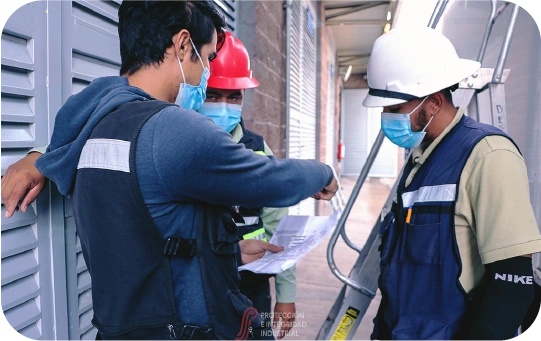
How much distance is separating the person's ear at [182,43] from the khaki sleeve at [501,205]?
99 centimetres

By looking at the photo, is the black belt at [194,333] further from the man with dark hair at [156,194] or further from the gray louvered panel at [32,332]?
the gray louvered panel at [32,332]

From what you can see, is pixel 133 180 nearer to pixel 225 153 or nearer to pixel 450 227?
pixel 225 153

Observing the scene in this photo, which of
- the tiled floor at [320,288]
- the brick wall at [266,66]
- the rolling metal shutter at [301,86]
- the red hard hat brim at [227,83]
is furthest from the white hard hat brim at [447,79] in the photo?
the rolling metal shutter at [301,86]

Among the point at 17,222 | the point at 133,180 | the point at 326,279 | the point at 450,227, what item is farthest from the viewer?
the point at 326,279

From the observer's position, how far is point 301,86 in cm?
531

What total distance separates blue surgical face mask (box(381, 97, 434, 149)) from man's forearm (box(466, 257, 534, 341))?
60 centimetres

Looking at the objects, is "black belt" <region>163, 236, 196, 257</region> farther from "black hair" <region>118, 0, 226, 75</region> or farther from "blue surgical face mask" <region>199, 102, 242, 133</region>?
"blue surgical face mask" <region>199, 102, 242, 133</region>

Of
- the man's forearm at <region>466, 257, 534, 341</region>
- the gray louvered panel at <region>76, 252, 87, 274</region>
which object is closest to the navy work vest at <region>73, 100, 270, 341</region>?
the gray louvered panel at <region>76, 252, 87, 274</region>

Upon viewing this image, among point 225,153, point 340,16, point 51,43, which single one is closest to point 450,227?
point 225,153

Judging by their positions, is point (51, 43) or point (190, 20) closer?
point (190, 20)

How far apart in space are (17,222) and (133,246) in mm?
468

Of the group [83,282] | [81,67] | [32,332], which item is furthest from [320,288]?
[81,67]

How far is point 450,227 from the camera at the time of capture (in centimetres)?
131

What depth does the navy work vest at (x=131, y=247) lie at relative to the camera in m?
0.86
